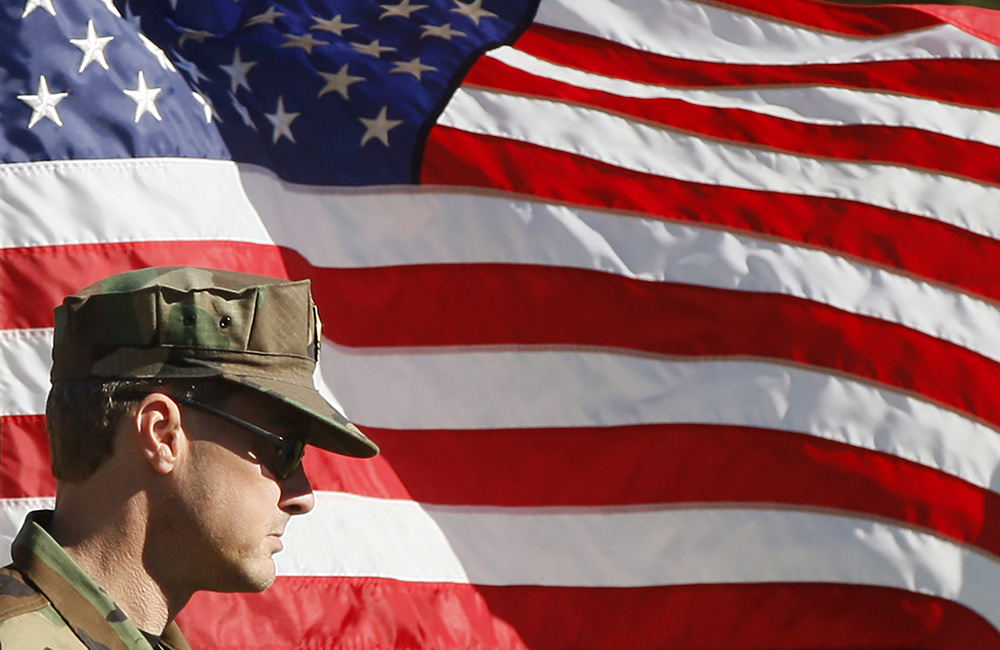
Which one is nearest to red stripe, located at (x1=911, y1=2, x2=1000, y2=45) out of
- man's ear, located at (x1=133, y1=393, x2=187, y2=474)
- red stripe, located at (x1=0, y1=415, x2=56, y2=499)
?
red stripe, located at (x1=0, y1=415, x2=56, y2=499)

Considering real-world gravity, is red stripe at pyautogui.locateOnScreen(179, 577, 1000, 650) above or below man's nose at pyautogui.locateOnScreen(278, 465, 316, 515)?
below

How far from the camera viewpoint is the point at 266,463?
80.2 inches

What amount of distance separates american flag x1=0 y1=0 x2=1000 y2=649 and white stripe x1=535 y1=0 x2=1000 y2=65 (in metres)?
0.23

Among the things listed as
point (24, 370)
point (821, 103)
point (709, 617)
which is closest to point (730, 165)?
point (821, 103)

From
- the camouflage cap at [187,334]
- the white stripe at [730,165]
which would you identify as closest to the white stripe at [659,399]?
the white stripe at [730,165]

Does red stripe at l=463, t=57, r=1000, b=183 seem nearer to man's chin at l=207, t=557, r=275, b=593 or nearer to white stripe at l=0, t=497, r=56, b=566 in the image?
white stripe at l=0, t=497, r=56, b=566

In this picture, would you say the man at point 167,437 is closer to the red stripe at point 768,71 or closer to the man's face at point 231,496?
the man's face at point 231,496

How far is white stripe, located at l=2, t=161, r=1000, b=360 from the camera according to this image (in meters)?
4.29

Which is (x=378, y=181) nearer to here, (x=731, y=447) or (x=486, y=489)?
(x=486, y=489)

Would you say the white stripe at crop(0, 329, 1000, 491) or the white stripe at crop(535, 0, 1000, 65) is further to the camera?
the white stripe at crop(535, 0, 1000, 65)

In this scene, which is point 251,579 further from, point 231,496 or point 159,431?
point 159,431

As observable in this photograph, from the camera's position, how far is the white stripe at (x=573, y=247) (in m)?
4.29

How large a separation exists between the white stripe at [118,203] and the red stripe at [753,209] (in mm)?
707

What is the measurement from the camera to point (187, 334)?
6.48 feet
